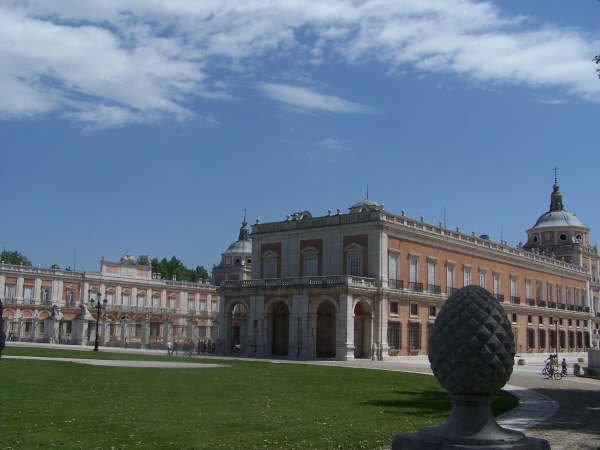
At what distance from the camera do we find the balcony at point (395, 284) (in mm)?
53750

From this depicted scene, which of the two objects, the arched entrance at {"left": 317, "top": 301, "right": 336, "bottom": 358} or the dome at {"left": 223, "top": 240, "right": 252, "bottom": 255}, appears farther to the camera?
the dome at {"left": 223, "top": 240, "right": 252, "bottom": 255}

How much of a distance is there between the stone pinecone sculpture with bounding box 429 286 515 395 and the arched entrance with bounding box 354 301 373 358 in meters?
44.2

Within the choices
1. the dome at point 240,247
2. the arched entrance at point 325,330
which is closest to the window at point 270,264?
the arched entrance at point 325,330

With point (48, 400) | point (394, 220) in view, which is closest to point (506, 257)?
point (394, 220)

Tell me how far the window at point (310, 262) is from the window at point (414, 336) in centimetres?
866

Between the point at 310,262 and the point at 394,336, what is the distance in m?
8.86

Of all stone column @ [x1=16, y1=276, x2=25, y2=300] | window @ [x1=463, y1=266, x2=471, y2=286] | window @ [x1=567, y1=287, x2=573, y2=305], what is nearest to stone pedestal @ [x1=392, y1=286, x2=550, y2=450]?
window @ [x1=463, y1=266, x2=471, y2=286]

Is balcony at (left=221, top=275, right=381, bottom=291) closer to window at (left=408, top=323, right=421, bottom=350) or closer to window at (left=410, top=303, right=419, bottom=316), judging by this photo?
window at (left=410, top=303, right=419, bottom=316)

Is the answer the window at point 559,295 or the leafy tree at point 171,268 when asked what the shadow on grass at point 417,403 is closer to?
the window at point 559,295

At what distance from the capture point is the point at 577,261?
3521 inches

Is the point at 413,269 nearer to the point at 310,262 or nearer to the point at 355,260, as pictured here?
the point at 355,260

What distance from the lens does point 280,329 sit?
56156 millimetres

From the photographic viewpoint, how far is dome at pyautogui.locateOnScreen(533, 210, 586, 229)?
93.2m

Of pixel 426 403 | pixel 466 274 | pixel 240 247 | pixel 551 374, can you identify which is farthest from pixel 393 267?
pixel 240 247
